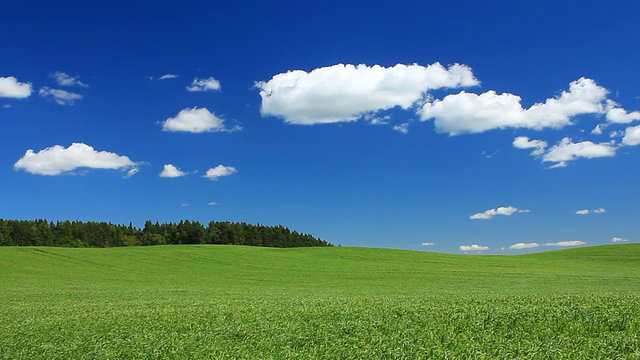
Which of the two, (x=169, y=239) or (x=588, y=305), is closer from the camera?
(x=588, y=305)

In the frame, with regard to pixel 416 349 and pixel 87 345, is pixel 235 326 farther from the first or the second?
pixel 416 349

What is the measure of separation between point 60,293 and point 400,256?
42.4 meters

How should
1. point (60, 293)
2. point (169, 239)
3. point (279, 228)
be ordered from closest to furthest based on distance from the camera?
point (60, 293)
point (169, 239)
point (279, 228)

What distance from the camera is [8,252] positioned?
55.0m

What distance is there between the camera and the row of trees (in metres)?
100

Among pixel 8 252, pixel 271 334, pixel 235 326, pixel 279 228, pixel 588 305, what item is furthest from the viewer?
pixel 279 228

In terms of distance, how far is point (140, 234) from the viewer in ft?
386

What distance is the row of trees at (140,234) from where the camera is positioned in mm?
100188

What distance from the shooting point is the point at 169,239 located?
11212cm

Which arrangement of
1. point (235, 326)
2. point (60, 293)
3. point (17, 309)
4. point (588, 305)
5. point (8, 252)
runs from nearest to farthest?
point (235, 326) < point (588, 305) < point (17, 309) < point (60, 293) < point (8, 252)

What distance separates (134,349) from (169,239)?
106m

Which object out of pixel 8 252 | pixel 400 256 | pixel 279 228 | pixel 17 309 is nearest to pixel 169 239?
pixel 279 228

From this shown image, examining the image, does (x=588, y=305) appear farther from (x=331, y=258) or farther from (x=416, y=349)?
(x=331, y=258)

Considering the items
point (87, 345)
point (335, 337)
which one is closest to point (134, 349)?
point (87, 345)
